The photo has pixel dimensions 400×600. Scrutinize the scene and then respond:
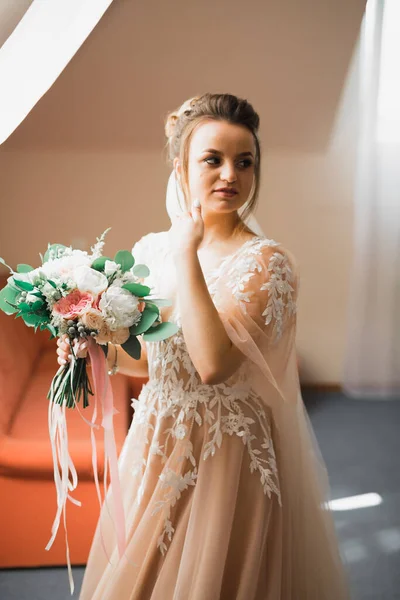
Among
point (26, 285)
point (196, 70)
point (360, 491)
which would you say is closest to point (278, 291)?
point (26, 285)

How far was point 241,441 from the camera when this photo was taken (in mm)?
1351

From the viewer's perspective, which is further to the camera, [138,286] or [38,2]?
[38,2]

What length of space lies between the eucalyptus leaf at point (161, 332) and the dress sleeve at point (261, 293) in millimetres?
110

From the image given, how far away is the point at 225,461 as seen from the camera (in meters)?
1.34

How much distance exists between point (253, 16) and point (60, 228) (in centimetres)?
183

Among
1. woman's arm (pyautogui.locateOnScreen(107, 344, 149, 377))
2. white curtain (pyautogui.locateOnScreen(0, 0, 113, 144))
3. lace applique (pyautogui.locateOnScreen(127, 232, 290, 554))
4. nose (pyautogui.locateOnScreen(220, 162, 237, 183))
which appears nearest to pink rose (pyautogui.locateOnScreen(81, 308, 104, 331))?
lace applique (pyautogui.locateOnScreen(127, 232, 290, 554))

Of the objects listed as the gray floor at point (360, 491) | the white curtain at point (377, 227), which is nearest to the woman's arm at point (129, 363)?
the gray floor at point (360, 491)

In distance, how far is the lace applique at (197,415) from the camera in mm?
1341

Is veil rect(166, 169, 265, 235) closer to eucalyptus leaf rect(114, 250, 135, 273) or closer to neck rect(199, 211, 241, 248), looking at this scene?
neck rect(199, 211, 241, 248)

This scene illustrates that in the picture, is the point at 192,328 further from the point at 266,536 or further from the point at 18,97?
the point at 18,97

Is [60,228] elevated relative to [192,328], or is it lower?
elevated

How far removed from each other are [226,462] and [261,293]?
1.23ft

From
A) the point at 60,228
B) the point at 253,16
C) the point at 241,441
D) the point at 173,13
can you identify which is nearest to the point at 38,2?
the point at 173,13

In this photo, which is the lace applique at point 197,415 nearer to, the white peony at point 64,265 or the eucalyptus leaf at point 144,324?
the eucalyptus leaf at point 144,324
